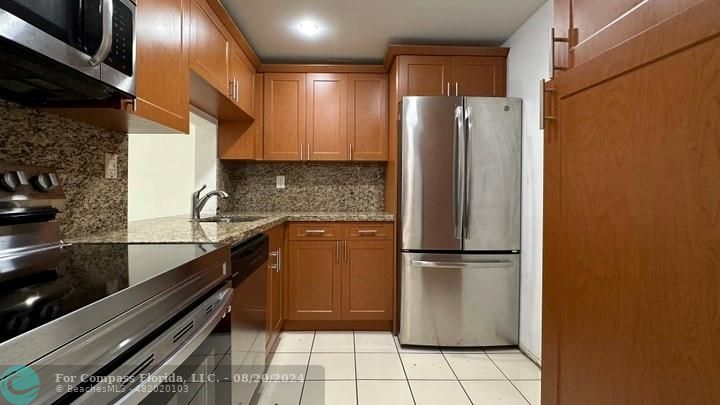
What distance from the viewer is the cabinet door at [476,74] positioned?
2.83 metres

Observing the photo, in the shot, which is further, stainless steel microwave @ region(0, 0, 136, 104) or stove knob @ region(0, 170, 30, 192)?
stove knob @ region(0, 170, 30, 192)

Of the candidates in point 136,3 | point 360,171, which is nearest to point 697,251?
point 136,3

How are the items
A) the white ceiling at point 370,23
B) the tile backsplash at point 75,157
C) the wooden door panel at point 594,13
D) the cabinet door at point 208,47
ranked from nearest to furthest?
1. the wooden door panel at point 594,13
2. the tile backsplash at point 75,157
3. the cabinet door at point 208,47
4. the white ceiling at point 370,23

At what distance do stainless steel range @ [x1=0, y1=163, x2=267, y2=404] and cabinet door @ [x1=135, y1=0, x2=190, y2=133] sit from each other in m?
→ 0.42

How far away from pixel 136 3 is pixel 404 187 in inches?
72.4

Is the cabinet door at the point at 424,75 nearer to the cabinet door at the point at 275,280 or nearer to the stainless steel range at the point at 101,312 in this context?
the cabinet door at the point at 275,280

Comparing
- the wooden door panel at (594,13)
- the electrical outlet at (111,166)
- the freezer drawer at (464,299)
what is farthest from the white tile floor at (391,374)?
the wooden door panel at (594,13)

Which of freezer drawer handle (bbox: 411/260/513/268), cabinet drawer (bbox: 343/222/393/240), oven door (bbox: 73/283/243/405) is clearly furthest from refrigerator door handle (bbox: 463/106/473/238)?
oven door (bbox: 73/283/243/405)

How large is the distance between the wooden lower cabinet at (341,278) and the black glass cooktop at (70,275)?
1.68 metres

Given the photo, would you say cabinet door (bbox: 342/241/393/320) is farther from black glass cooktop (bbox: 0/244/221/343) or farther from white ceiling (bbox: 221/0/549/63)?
black glass cooktop (bbox: 0/244/221/343)

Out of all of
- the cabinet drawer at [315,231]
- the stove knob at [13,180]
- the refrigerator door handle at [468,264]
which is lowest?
the refrigerator door handle at [468,264]

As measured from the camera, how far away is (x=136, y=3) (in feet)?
4.02

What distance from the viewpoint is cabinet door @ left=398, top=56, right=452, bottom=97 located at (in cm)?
280

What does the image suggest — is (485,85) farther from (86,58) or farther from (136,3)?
(86,58)
